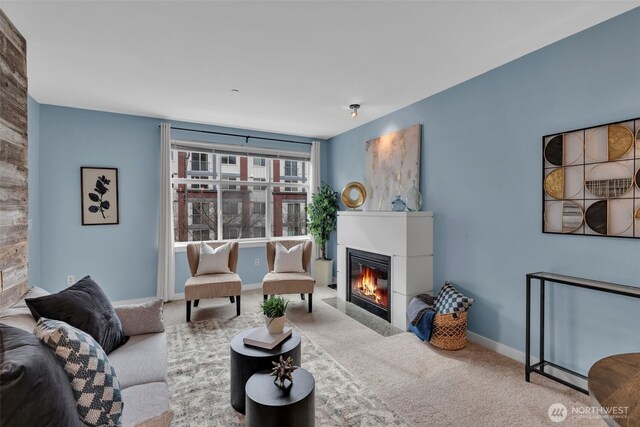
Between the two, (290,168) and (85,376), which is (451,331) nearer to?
(85,376)

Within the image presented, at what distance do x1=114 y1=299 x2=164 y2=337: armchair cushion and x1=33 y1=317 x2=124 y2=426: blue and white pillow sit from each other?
978 millimetres

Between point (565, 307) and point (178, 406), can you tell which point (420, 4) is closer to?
point (565, 307)

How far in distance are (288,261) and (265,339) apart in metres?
2.16

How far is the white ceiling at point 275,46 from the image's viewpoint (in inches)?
80.0

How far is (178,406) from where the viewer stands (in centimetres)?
207

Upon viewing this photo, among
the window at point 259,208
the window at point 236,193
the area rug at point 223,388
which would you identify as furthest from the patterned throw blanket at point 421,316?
the window at point 259,208

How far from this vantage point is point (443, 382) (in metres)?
2.38

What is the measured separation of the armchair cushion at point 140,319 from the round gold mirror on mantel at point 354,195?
3.03 m

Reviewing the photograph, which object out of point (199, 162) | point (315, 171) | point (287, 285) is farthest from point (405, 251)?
point (199, 162)

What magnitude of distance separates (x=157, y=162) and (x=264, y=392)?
3.85 m

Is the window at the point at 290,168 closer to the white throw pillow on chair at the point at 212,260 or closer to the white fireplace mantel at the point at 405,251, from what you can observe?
the white throw pillow on chair at the point at 212,260

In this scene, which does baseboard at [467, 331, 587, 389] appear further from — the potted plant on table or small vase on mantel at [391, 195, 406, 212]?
the potted plant on table

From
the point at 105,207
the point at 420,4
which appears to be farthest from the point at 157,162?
the point at 420,4

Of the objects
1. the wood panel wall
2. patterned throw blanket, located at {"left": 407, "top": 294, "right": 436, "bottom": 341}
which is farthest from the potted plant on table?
the wood panel wall
